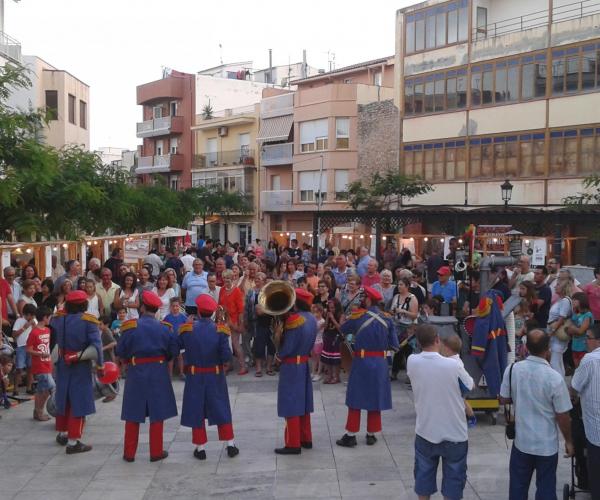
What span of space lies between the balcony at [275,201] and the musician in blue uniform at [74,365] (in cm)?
3670

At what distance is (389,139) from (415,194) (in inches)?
210

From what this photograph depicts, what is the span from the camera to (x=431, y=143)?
34.1 m

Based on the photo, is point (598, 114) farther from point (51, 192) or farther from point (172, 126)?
point (172, 126)

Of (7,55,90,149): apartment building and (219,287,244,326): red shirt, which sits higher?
(7,55,90,149): apartment building

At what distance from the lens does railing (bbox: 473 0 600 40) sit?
1121 inches

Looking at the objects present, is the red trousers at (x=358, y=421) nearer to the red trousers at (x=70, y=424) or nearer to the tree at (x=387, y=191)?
the red trousers at (x=70, y=424)

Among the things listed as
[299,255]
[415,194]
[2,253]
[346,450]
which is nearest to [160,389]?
[346,450]

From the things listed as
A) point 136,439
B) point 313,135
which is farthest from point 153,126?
point 136,439

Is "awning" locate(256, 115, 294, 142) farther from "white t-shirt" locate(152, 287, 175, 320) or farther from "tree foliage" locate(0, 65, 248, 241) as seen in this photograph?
"white t-shirt" locate(152, 287, 175, 320)

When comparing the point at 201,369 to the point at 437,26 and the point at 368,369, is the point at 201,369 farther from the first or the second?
the point at 437,26

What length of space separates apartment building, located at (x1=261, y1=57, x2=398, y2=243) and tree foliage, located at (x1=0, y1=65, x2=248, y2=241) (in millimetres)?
16754

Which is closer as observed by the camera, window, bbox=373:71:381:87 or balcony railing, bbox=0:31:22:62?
balcony railing, bbox=0:31:22:62

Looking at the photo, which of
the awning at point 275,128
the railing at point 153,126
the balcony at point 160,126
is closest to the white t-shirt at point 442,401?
the awning at point 275,128

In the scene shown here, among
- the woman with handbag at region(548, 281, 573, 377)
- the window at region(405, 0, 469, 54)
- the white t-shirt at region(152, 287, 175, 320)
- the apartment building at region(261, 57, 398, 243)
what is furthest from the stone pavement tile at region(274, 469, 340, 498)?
the apartment building at region(261, 57, 398, 243)
